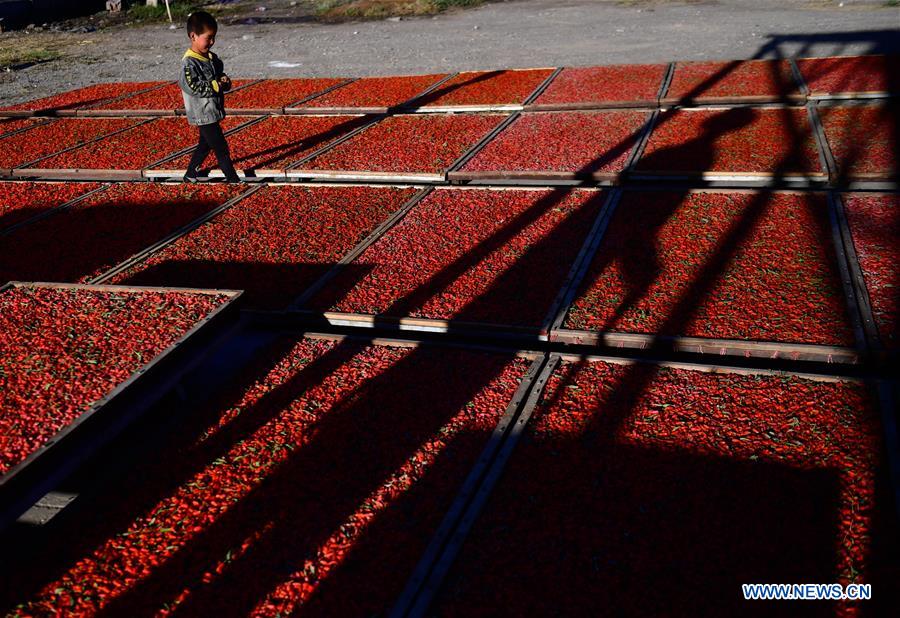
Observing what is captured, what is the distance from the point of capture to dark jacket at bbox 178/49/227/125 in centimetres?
618

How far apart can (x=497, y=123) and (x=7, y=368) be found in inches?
232

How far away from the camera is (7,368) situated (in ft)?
11.3

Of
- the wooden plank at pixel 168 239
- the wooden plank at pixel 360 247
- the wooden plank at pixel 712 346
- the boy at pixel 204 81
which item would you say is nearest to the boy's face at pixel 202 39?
the boy at pixel 204 81

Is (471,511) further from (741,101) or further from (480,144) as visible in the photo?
(741,101)

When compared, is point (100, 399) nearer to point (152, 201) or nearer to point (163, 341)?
point (163, 341)

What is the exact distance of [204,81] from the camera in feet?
20.5

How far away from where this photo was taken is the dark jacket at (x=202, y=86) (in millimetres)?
6180

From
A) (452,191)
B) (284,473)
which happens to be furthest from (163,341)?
(452,191)

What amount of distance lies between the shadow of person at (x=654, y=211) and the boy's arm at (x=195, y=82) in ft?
12.2

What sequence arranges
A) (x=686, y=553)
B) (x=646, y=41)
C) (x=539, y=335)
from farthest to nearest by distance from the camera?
1. (x=646, y=41)
2. (x=539, y=335)
3. (x=686, y=553)

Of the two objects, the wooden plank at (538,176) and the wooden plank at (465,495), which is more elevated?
the wooden plank at (538,176)

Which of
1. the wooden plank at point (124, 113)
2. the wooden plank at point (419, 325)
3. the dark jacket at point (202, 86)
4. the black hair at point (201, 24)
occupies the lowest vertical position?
the wooden plank at point (419, 325)

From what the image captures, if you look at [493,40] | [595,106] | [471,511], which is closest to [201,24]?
[595,106]

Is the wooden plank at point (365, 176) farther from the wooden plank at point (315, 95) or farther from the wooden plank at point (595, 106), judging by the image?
the wooden plank at point (315, 95)
